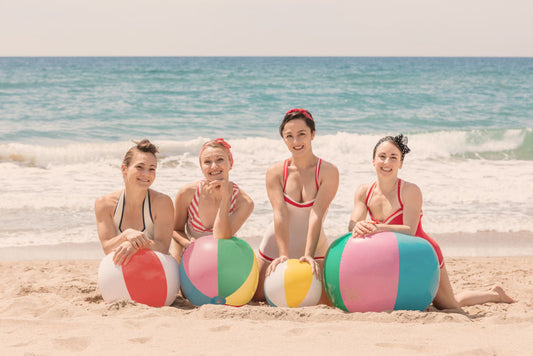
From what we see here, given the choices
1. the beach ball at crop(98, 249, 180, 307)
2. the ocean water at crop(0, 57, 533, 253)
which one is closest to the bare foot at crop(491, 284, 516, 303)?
the ocean water at crop(0, 57, 533, 253)

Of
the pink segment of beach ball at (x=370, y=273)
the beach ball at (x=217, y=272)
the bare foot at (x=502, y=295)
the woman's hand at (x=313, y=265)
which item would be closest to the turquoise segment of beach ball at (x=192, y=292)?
the beach ball at (x=217, y=272)

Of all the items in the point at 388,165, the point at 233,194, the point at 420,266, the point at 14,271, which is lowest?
the point at 14,271

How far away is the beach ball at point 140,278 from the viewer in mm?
4633

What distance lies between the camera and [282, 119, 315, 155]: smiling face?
200 inches

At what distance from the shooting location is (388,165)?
483cm

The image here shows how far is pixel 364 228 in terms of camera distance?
459cm

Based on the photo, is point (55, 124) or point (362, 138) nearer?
point (362, 138)

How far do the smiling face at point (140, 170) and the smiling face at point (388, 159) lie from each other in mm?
1977

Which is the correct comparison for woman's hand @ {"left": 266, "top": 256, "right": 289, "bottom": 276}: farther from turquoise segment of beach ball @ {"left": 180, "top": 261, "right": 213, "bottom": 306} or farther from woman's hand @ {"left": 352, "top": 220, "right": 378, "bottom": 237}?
woman's hand @ {"left": 352, "top": 220, "right": 378, "bottom": 237}

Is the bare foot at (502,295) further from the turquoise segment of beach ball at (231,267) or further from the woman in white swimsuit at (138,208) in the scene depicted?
the woman in white swimsuit at (138,208)

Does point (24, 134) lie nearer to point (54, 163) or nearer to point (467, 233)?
point (54, 163)

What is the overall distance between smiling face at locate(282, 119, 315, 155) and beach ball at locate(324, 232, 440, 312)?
3.28 feet

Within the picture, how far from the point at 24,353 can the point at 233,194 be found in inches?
87.4

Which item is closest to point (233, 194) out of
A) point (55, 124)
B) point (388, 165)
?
point (388, 165)
